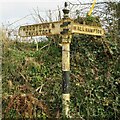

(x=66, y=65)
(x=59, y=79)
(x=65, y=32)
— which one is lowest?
(x=59, y=79)

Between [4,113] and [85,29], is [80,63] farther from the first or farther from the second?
[4,113]

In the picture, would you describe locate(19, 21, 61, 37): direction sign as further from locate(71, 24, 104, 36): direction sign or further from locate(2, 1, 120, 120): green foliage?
locate(2, 1, 120, 120): green foliage

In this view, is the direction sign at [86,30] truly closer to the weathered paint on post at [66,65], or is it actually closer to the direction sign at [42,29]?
the weathered paint on post at [66,65]

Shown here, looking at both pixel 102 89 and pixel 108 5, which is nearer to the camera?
pixel 102 89

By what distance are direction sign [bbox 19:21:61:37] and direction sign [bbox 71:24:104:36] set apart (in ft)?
0.74

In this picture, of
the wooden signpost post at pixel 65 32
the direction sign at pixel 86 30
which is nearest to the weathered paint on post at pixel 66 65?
the wooden signpost post at pixel 65 32

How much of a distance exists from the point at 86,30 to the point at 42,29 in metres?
0.65

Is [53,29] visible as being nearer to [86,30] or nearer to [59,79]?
[86,30]

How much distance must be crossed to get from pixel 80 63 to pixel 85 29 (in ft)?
2.26

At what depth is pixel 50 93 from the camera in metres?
5.98

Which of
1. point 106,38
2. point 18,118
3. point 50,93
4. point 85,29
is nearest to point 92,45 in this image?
point 106,38

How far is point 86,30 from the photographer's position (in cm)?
599

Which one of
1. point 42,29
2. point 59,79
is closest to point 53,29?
point 42,29

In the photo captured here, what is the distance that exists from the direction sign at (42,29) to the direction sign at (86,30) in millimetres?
227
